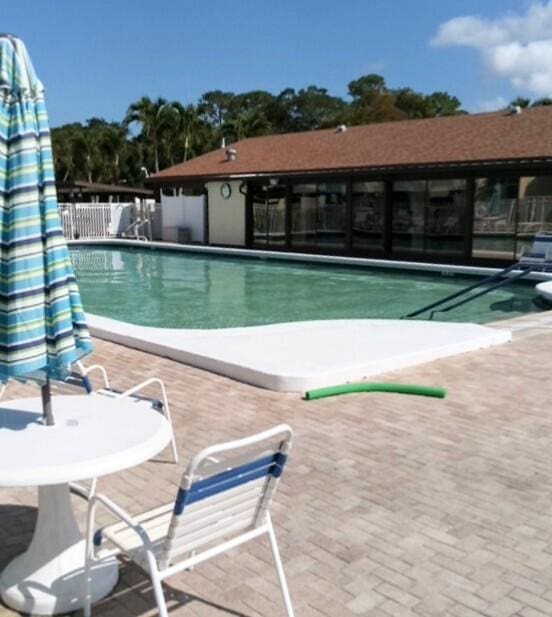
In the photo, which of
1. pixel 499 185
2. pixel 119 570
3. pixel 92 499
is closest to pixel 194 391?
pixel 119 570

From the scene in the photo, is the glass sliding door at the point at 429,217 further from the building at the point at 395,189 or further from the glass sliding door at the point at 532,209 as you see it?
the glass sliding door at the point at 532,209

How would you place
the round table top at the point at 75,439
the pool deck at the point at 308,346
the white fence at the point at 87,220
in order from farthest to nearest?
the white fence at the point at 87,220, the pool deck at the point at 308,346, the round table top at the point at 75,439

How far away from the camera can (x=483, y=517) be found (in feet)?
12.4

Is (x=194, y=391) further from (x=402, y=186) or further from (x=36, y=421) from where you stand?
(x=402, y=186)

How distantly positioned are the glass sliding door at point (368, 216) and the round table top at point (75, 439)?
18.7 meters

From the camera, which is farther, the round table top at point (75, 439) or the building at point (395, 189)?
the building at point (395, 189)

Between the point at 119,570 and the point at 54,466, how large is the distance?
0.91 m

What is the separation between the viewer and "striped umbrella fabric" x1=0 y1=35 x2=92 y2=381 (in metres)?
2.70

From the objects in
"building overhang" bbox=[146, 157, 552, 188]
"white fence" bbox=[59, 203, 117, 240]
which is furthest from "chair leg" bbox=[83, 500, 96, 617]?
"white fence" bbox=[59, 203, 117, 240]

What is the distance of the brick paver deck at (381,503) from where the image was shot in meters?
3.01

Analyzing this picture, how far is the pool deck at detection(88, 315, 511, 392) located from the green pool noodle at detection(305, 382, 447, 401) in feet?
0.46

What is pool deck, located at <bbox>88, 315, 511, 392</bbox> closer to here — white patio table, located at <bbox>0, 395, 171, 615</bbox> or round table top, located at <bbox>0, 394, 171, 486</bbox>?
round table top, located at <bbox>0, 394, 171, 486</bbox>

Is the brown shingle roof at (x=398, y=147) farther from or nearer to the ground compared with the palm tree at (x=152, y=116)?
nearer to the ground

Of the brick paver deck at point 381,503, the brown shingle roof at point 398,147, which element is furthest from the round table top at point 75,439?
the brown shingle roof at point 398,147
